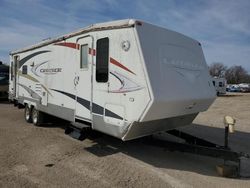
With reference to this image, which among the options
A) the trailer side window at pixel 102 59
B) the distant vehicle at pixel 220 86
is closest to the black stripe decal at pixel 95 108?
the trailer side window at pixel 102 59

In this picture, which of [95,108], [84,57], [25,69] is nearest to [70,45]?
[84,57]

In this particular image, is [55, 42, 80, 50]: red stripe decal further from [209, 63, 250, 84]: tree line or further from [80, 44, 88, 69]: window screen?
[209, 63, 250, 84]: tree line

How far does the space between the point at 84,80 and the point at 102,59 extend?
2.95 ft

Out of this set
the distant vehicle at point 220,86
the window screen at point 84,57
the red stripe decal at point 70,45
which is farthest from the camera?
the distant vehicle at point 220,86

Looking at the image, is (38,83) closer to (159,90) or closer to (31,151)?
(31,151)

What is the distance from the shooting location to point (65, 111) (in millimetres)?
8391

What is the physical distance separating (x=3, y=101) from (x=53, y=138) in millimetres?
14845

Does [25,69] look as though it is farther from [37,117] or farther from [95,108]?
[95,108]

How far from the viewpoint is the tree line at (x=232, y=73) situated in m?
95.4

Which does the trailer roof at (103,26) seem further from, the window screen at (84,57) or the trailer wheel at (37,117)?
the trailer wheel at (37,117)

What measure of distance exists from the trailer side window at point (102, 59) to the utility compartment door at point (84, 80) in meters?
0.29

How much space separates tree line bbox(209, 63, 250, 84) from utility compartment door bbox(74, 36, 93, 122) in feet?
301

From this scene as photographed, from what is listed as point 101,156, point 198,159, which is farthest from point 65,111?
point 198,159

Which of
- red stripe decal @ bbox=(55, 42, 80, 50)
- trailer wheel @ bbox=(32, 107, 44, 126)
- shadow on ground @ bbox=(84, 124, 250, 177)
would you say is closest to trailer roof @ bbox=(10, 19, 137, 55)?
red stripe decal @ bbox=(55, 42, 80, 50)
